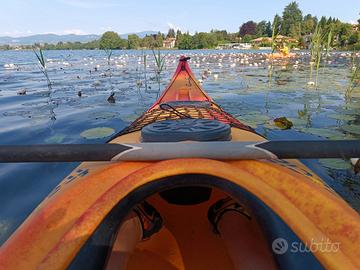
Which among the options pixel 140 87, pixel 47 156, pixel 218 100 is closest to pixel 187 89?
pixel 218 100

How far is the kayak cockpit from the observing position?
1.55 metres

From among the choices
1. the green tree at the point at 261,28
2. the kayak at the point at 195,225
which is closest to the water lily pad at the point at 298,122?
the kayak at the point at 195,225

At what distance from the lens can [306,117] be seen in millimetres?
6066

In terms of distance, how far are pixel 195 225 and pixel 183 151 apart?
1210 millimetres

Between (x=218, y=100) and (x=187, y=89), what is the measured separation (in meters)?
2.87

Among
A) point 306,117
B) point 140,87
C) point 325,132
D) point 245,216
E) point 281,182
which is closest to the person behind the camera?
point 281,182

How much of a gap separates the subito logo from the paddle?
51 cm

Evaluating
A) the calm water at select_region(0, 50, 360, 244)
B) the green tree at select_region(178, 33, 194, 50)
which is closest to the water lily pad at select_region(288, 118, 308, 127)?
the calm water at select_region(0, 50, 360, 244)

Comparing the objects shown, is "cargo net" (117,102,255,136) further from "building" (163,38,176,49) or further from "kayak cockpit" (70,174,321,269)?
"building" (163,38,176,49)

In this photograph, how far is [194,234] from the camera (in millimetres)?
2396

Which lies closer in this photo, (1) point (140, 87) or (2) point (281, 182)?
(2) point (281, 182)

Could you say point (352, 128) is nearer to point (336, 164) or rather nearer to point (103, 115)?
point (336, 164)

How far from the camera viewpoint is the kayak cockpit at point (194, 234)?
60.9 inches

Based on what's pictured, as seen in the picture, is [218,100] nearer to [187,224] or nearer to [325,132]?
[325,132]
